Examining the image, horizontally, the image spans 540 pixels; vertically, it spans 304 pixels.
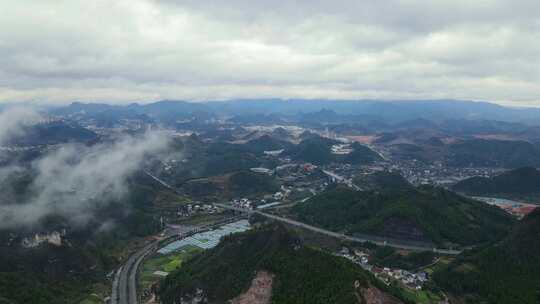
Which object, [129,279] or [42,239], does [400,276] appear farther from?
[42,239]

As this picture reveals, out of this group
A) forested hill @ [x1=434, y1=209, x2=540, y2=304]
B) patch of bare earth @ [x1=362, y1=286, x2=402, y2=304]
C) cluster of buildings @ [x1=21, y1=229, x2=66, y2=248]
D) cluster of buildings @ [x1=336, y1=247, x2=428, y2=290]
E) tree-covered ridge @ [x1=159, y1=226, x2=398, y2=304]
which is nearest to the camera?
patch of bare earth @ [x1=362, y1=286, x2=402, y2=304]

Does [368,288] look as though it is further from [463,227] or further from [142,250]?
[142,250]

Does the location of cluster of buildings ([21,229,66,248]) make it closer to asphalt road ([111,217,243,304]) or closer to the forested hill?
asphalt road ([111,217,243,304])

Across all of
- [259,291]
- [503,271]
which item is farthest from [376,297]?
[503,271]

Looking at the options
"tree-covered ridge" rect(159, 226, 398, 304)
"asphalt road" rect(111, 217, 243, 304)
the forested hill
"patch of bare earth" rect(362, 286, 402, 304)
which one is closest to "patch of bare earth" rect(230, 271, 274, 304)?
"tree-covered ridge" rect(159, 226, 398, 304)

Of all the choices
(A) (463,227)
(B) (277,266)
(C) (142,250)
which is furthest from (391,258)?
(C) (142,250)

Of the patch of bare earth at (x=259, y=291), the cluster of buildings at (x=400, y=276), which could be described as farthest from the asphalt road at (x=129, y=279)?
the cluster of buildings at (x=400, y=276)
